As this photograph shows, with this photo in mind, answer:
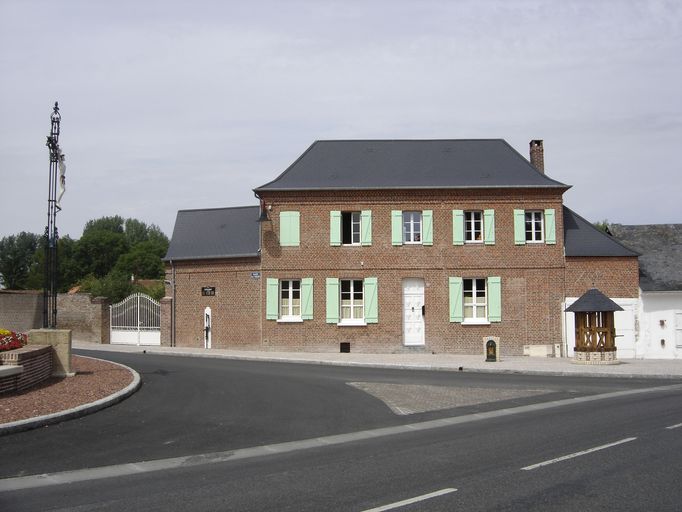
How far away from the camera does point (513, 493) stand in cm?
714

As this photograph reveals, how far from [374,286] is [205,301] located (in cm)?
728

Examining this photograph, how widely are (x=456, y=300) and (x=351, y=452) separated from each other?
64.7 ft

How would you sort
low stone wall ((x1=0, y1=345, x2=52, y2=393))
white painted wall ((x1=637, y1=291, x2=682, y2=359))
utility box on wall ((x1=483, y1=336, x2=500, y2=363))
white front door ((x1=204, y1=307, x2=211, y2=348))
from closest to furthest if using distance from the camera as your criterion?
low stone wall ((x1=0, y1=345, x2=52, y2=393)) → utility box on wall ((x1=483, y1=336, x2=500, y2=363)) → white painted wall ((x1=637, y1=291, x2=682, y2=359)) → white front door ((x1=204, y1=307, x2=211, y2=348))

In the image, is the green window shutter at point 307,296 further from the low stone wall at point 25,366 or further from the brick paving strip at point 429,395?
the low stone wall at point 25,366

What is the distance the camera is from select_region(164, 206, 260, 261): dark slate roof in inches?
1207

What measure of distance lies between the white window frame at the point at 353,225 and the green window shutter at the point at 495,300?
5.46 meters

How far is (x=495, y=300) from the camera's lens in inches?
1134

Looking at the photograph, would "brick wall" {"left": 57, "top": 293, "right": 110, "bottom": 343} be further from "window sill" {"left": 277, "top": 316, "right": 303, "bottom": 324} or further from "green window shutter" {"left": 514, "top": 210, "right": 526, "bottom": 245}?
"green window shutter" {"left": 514, "top": 210, "right": 526, "bottom": 245}

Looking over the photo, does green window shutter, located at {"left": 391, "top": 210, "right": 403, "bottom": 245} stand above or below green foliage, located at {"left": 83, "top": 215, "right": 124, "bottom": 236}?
below

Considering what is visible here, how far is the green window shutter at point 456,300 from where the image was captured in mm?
28766

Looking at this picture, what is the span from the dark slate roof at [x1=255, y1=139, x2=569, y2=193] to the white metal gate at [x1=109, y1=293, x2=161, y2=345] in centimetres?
796

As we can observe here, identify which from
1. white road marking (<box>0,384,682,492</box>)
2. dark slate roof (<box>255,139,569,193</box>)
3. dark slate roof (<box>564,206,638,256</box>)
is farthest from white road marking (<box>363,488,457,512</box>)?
dark slate roof (<box>564,206,638,256</box>)

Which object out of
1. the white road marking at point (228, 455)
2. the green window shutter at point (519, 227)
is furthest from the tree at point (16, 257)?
the white road marking at point (228, 455)

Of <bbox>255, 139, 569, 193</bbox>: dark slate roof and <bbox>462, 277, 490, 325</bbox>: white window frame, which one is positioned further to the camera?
<bbox>255, 139, 569, 193</bbox>: dark slate roof
